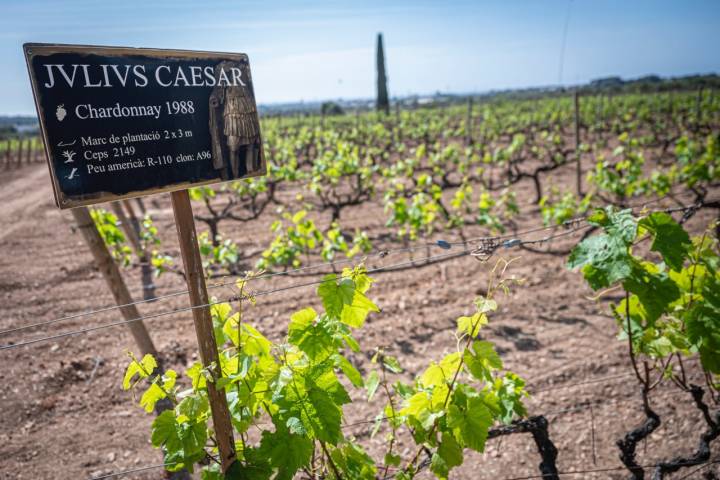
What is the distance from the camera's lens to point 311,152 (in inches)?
831

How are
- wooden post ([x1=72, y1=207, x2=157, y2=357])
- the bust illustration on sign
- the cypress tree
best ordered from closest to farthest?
the bust illustration on sign < wooden post ([x1=72, y1=207, x2=157, y2=357]) < the cypress tree

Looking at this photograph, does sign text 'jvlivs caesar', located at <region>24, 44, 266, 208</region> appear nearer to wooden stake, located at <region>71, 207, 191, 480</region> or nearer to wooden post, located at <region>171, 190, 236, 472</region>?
wooden post, located at <region>171, 190, 236, 472</region>

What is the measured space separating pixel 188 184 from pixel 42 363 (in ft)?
13.6

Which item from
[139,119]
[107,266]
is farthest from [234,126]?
[107,266]

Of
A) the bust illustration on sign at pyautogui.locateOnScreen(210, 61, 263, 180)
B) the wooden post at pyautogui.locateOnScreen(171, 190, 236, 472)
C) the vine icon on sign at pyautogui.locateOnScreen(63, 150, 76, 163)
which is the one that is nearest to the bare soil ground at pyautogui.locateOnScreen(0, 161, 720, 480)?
the wooden post at pyautogui.locateOnScreen(171, 190, 236, 472)

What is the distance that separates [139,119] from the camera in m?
1.57

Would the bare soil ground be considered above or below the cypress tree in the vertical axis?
below

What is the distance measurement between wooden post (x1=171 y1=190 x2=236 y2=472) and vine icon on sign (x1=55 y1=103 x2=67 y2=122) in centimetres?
48

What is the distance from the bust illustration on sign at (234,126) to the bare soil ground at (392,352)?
8.17 feet

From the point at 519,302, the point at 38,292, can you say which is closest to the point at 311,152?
the point at 38,292

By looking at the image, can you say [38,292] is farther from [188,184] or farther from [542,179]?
[542,179]

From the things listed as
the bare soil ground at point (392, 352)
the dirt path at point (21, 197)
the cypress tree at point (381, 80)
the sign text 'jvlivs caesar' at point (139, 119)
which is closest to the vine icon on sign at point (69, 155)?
the sign text 'jvlivs caesar' at point (139, 119)

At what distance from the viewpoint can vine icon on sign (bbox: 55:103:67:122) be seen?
1397 millimetres

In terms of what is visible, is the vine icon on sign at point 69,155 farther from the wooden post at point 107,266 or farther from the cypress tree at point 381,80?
the cypress tree at point 381,80
